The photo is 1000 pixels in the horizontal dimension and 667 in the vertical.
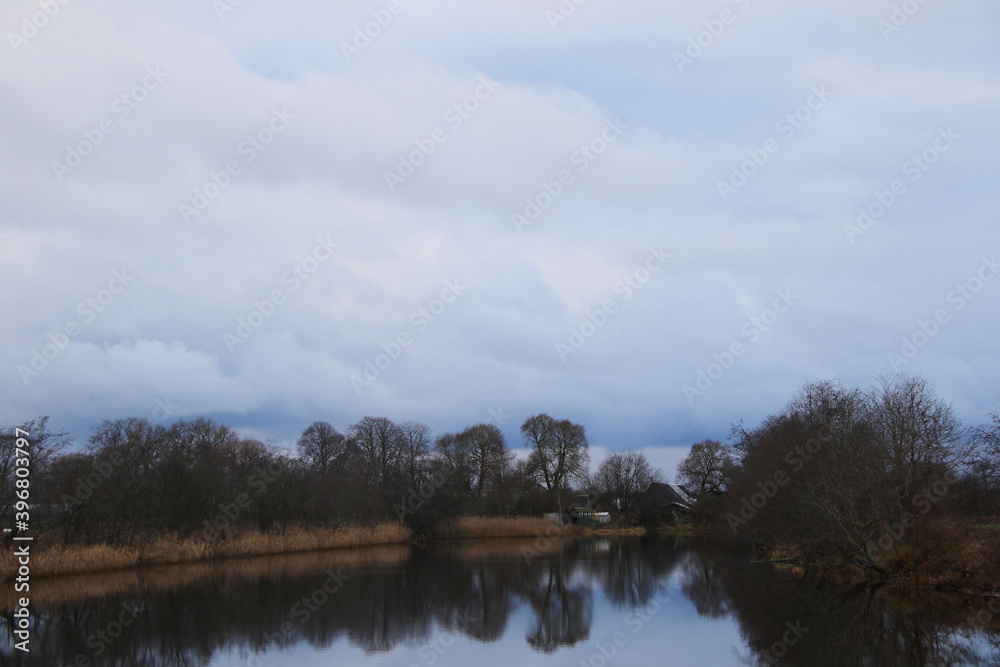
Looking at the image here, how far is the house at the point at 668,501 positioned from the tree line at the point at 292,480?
106 inches

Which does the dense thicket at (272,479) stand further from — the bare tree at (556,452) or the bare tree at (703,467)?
the bare tree at (703,467)

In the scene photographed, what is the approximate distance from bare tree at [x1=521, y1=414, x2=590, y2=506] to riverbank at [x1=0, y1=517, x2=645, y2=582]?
15.5 ft

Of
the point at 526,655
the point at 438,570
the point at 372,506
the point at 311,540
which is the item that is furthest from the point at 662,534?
the point at 526,655

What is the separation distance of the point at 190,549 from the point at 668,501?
214 feet

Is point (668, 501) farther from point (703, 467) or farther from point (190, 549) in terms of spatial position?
point (190, 549)

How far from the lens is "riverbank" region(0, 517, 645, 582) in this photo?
27.5 metres

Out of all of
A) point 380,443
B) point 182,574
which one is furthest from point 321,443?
point 182,574

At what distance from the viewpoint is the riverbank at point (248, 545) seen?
27453 mm

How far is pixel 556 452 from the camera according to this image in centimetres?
6875

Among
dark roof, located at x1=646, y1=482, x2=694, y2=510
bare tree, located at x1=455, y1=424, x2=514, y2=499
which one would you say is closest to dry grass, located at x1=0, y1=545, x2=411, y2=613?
bare tree, located at x1=455, y1=424, x2=514, y2=499

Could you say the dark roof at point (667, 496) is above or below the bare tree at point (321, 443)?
below

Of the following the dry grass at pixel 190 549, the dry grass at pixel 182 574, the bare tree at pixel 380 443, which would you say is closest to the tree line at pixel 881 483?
the dry grass at pixel 182 574

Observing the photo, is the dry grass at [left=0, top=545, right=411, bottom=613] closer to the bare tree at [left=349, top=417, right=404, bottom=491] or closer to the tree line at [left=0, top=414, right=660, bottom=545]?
the tree line at [left=0, top=414, right=660, bottom=545]

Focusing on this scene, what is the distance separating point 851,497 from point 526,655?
45.9 feet
